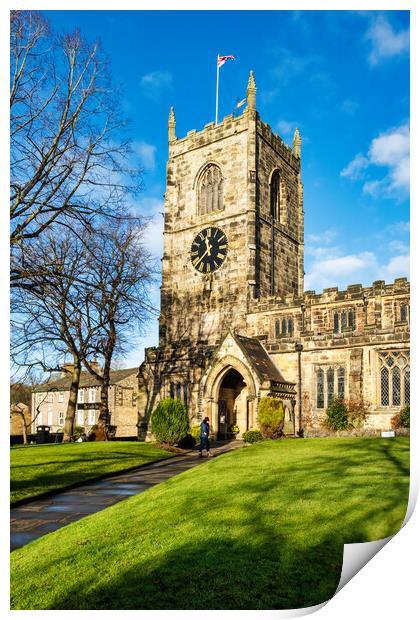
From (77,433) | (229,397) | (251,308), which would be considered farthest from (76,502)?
(77,433)

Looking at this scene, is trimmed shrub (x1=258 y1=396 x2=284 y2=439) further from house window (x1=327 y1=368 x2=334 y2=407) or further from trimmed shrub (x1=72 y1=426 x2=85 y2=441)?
trimmed shrub (x1=72 y1=426 x2=85 y2=441)

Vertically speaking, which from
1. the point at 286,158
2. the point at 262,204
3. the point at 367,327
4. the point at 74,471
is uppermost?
the point at 286,158

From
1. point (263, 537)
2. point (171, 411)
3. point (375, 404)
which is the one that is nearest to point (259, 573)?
point (263, 537)

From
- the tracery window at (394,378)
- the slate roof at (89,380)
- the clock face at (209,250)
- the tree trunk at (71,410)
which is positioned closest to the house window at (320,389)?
the tracery window at (394,378)

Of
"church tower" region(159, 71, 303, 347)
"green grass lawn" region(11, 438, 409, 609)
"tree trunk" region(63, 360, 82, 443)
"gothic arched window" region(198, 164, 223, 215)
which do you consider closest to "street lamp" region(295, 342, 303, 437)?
"church tower" region(159, 71, 303, 347)

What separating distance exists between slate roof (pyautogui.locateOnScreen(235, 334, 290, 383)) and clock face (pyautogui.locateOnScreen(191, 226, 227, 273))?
741 centimetres

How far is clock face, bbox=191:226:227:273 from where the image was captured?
3616cm

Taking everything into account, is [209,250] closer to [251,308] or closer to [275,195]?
[251,308]

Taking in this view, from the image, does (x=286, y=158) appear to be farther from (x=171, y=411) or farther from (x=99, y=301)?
(x=99, y=301)

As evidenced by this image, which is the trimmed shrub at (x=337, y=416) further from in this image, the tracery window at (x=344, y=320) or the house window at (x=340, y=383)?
the tracery window at (x=344, y=320)

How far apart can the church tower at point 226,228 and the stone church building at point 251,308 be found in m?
0.08
